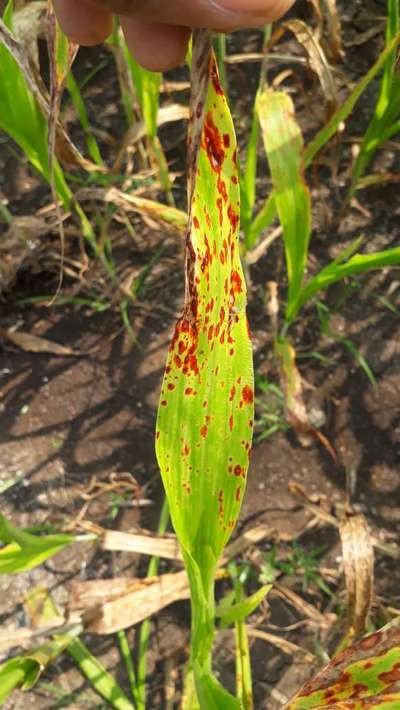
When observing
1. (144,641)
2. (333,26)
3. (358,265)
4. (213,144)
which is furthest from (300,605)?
(333,26)

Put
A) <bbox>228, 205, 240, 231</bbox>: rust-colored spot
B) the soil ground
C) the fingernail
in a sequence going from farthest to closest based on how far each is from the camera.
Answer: the soil ground
<bbox>228, 205, 240, 231</bbox>: rust-colored spot
the fingernail

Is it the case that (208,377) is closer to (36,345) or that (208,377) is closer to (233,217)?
(233,217)

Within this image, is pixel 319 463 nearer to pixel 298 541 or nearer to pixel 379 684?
pixel 298 541

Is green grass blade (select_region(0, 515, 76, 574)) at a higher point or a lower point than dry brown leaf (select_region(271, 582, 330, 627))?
higher

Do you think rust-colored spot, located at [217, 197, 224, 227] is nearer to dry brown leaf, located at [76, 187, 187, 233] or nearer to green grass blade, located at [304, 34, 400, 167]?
green grass blade, located at [304, 34, 400, 167]

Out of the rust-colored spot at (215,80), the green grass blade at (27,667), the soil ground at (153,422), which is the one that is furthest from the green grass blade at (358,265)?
the green grass blade at (27,667)

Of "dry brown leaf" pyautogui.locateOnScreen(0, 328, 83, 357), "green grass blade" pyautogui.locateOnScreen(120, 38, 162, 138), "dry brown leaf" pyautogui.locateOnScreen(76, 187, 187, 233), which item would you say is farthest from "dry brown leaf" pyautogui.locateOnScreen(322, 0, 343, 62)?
"dry brown leaf" pyautogui.locateOnScreen(0, 328, 83, 357)
